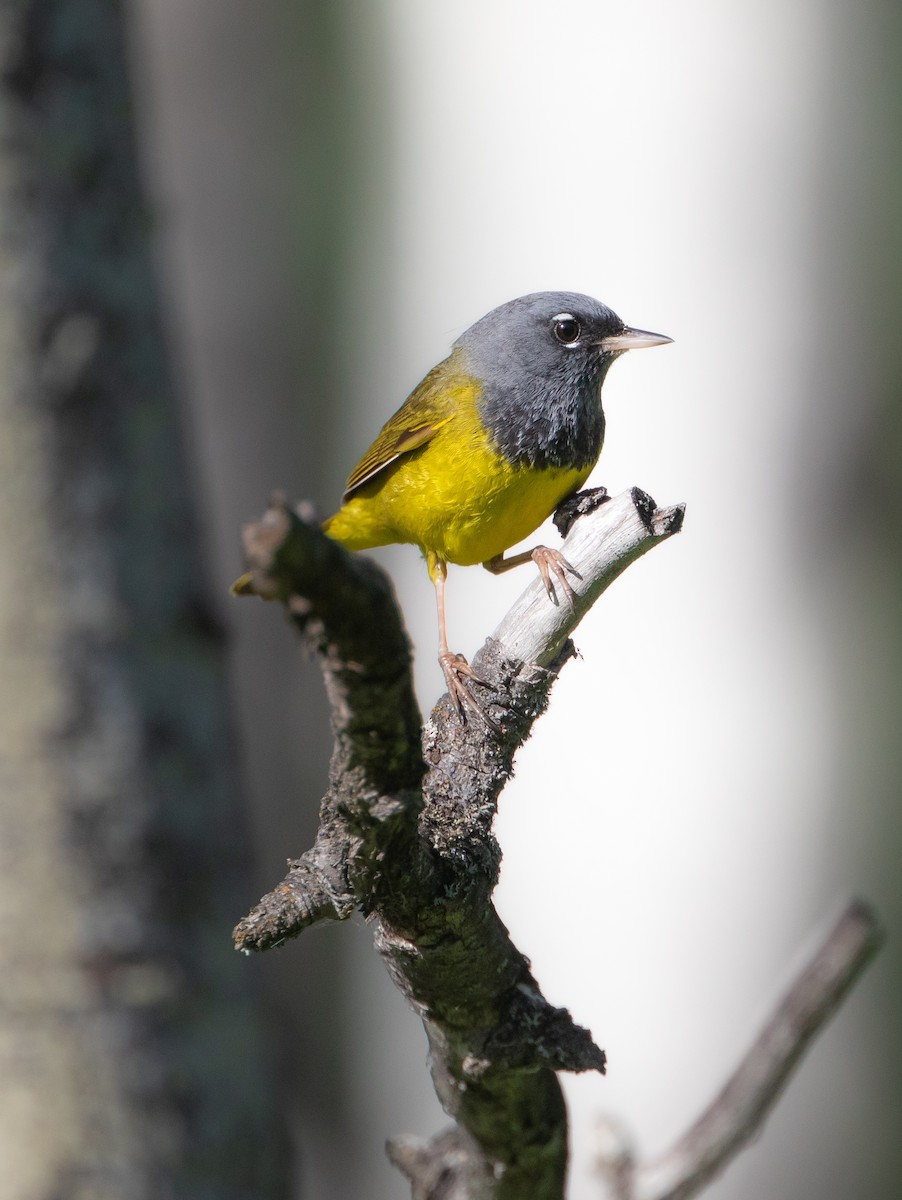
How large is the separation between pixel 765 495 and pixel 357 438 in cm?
229

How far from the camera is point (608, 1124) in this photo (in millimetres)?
2652

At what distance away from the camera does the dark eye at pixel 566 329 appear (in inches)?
129

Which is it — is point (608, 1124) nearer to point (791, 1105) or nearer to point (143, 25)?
point (791, 1105)

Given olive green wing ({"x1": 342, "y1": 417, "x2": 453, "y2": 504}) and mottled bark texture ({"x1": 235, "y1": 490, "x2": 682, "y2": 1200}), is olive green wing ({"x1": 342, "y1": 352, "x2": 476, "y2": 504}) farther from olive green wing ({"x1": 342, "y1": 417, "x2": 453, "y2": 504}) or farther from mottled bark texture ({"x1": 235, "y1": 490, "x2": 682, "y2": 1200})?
mottled bark texture ({"x1": 235, "y1": 490, "x2": 682, "y2": 1200})

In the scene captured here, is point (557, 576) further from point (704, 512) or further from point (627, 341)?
point (704, 512)

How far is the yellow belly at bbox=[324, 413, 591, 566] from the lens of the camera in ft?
9.70

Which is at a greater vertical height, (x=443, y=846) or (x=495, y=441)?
(x=495, y=441)

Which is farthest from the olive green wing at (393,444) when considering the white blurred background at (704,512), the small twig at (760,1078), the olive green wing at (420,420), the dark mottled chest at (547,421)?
the small twig at (760,1078)

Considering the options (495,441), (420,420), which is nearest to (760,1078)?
(495,441)

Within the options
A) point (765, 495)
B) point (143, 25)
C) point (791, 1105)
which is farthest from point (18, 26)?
point (791, 1105)

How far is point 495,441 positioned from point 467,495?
6.2 inches

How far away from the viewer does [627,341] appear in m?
3.25

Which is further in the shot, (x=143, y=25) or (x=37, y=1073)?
(x=143, y=25)

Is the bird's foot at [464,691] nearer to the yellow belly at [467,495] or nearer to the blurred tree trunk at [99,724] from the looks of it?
the yellow belly at [467,495]
